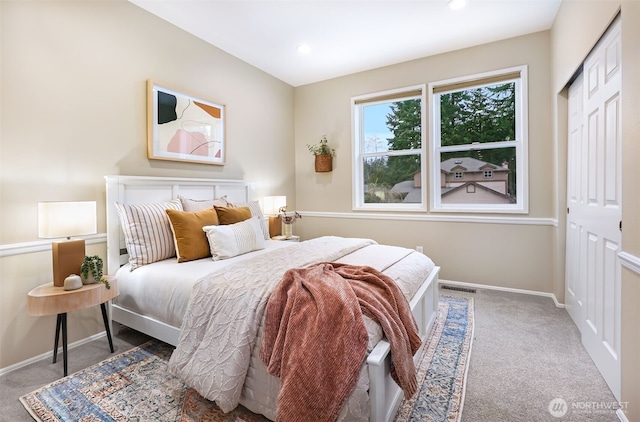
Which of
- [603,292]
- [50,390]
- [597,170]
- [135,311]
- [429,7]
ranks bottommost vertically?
[50,390]

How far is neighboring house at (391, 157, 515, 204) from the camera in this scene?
3.52 metres

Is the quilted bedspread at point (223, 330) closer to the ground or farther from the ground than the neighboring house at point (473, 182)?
closer to the ground

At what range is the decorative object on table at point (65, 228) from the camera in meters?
1.84

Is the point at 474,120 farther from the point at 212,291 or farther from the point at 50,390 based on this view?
the point at 50,390

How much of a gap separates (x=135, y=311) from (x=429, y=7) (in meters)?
3.61

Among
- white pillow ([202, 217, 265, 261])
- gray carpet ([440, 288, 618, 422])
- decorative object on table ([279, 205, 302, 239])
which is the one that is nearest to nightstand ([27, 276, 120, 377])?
white pillow ([202, 217, 265, 261])

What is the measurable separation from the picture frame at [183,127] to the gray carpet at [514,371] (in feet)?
5.57

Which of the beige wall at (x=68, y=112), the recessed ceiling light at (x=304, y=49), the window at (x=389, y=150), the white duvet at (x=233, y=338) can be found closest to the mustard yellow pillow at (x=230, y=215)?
the beige wall at (x=68, y=112)

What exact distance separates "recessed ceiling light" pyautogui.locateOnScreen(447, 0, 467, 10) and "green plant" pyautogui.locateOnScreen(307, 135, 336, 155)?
7.36 feet

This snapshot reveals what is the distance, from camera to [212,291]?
1722 millimetres

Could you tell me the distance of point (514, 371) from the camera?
1.92 metres

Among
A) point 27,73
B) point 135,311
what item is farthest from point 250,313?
point 27,73

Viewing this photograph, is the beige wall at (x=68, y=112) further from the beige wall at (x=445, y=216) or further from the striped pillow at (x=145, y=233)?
the beige wall at (x=445, y=216)

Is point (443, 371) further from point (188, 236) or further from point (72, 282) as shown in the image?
point (72, 282)
